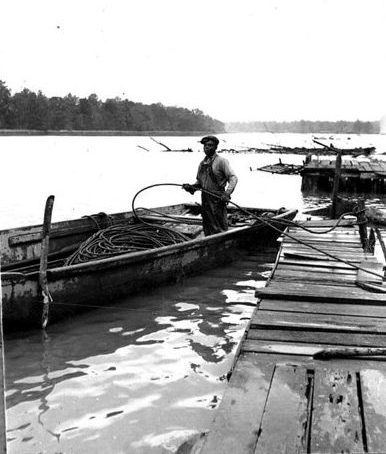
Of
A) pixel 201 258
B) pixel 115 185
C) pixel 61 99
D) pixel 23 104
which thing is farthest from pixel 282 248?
pixel 61 99

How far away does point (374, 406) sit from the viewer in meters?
3.20

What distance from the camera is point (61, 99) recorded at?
354 feet

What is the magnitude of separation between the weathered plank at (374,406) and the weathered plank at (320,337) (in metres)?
0.71

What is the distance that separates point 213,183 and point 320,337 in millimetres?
5222

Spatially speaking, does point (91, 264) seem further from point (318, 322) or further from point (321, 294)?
point (318, 322)

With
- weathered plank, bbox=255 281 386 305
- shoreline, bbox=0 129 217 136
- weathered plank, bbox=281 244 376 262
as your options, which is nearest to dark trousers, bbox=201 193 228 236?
weathered plank, bbox=281 244 376 262

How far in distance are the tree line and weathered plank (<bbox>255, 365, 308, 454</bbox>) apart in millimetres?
96284

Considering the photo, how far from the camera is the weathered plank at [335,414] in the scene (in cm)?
287

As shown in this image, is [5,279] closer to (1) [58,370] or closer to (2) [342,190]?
(1) [58,370]

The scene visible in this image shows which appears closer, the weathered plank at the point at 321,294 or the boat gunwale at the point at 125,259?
the weathered plank at the point at 321,294

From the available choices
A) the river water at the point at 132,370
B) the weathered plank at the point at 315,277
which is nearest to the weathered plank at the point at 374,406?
the river water at the point at 132,370

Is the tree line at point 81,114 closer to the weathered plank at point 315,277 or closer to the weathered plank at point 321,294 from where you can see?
the weathered plank at point 315,277

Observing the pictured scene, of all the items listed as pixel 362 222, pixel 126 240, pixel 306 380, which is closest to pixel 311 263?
pixel 362 222

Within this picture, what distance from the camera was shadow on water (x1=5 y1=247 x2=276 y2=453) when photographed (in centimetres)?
461
